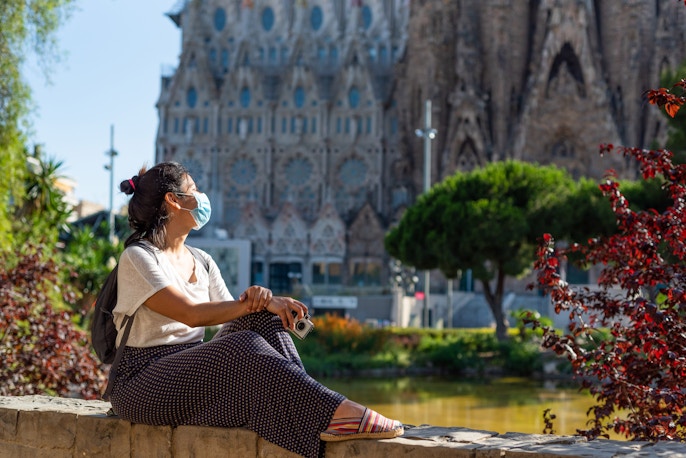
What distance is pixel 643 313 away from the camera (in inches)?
189

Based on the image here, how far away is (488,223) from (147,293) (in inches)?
959

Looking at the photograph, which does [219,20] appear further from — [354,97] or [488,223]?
[488,223]

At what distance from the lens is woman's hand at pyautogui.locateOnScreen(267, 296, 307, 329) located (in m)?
3.91

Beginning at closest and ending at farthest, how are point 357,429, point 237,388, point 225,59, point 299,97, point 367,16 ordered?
point 357,429, point 237,388, point 299,97, point 225,59, point 367,16

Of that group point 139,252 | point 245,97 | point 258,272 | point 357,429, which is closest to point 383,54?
point 245,97


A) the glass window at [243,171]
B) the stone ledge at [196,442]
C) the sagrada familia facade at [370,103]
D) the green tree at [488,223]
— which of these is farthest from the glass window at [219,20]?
the stone ledge at [196,442]

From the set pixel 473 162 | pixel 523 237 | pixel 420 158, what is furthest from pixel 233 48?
pixel 523 237

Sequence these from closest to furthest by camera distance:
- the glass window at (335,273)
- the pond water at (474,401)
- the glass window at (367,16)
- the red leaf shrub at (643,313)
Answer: the red leaf shrub at (643,313), the pond water at (474,401), the glass window at (335,273), the glass window at (367,16)

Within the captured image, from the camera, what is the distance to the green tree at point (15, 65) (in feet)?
40.0

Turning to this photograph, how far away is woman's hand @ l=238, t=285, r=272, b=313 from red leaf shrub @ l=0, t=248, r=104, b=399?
224 inches

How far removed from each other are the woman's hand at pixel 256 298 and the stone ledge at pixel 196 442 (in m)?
0.53

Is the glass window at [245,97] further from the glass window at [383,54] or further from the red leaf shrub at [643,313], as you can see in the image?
the red leaf shrub at [643,313]

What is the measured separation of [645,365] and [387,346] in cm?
1905

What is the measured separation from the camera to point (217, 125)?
59.0 metres
